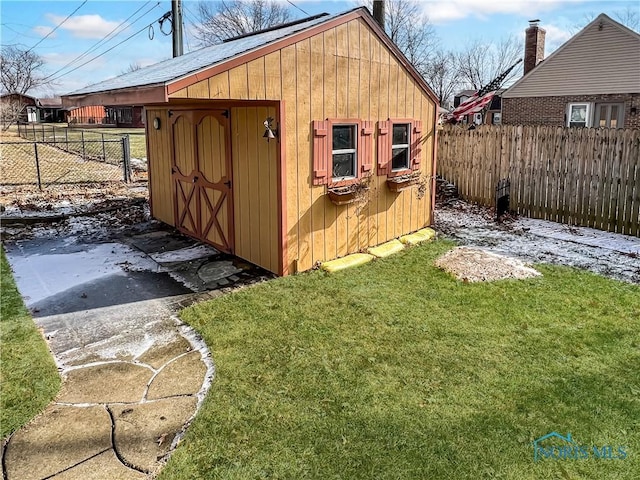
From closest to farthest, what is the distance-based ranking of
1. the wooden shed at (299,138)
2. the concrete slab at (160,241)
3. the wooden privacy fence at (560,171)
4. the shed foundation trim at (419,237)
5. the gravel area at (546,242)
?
the wooden shed at (299,138), the gravel area at (546,242), the concrete slab at (160,241), the shed foundation trim at (419,237), the wooden privacy fence at (560,171)

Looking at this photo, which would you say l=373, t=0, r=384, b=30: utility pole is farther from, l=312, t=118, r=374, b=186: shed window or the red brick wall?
the red brick wall

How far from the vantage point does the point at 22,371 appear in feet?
12.4

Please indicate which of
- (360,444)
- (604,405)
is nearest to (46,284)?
(360,444)

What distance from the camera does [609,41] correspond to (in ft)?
56.4

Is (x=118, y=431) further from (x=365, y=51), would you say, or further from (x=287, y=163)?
(x=365, y=51)

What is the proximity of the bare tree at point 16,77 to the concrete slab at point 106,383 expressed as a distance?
1410 inches

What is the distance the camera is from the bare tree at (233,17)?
110 ft

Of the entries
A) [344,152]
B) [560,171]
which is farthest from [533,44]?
[344,152]

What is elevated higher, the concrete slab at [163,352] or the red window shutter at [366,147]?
the red window shutter at [366,147]

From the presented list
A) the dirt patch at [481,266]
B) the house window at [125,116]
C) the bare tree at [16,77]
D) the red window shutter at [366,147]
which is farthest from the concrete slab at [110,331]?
the house window at [125,116]

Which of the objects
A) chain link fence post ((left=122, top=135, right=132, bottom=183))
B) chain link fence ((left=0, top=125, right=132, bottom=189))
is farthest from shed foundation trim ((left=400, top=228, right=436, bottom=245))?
chain link fence post ((left=122, top=135, right=132, bottom=183))

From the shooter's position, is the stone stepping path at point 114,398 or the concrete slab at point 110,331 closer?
the stone stepping path at point 114,398

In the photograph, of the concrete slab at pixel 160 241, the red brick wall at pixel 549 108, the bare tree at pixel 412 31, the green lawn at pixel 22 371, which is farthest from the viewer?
the bare tree at pixel 412 31

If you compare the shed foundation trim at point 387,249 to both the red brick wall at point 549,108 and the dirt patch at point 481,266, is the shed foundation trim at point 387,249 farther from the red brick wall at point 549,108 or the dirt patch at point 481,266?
the red brick wall at point 549,108
